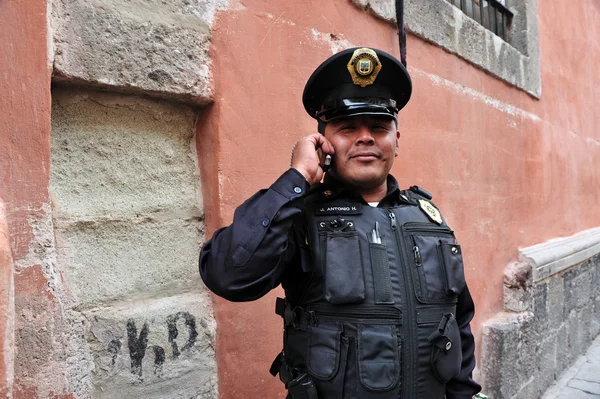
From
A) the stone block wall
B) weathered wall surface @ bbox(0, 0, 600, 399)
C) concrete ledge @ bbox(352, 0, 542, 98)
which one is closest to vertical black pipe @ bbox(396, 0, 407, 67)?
concrete ledge @ bbox(352, 0, 542, 98)

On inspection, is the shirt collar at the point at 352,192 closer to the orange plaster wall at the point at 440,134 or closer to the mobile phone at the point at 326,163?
the mobile phone at the point at 326,163

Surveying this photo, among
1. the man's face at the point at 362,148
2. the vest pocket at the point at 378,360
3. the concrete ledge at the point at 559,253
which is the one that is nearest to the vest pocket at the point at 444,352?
the vest pocket at the point at 378,360

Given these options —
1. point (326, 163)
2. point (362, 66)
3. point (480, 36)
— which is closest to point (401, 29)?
point (480, 36)

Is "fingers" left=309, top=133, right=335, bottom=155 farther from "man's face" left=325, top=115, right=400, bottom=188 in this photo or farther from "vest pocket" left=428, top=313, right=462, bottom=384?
"vest pocket" left=428, top=313, right=462, bottom=384

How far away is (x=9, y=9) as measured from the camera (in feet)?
4.22

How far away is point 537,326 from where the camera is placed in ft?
13.4

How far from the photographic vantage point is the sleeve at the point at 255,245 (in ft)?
4.24

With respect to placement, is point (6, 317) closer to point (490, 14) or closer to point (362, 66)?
point (362, 66)

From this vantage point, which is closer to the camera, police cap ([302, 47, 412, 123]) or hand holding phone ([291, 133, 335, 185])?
hand holding phone ([291, 133, 335, 185])

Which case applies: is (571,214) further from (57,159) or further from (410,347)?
(57,159)

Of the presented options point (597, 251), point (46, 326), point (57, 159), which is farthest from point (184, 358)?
point (597, 251)

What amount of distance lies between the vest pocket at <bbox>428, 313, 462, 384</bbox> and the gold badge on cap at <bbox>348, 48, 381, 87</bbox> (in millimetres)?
816

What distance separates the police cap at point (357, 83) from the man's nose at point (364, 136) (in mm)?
58

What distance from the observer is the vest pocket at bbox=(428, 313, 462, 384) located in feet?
4.71
